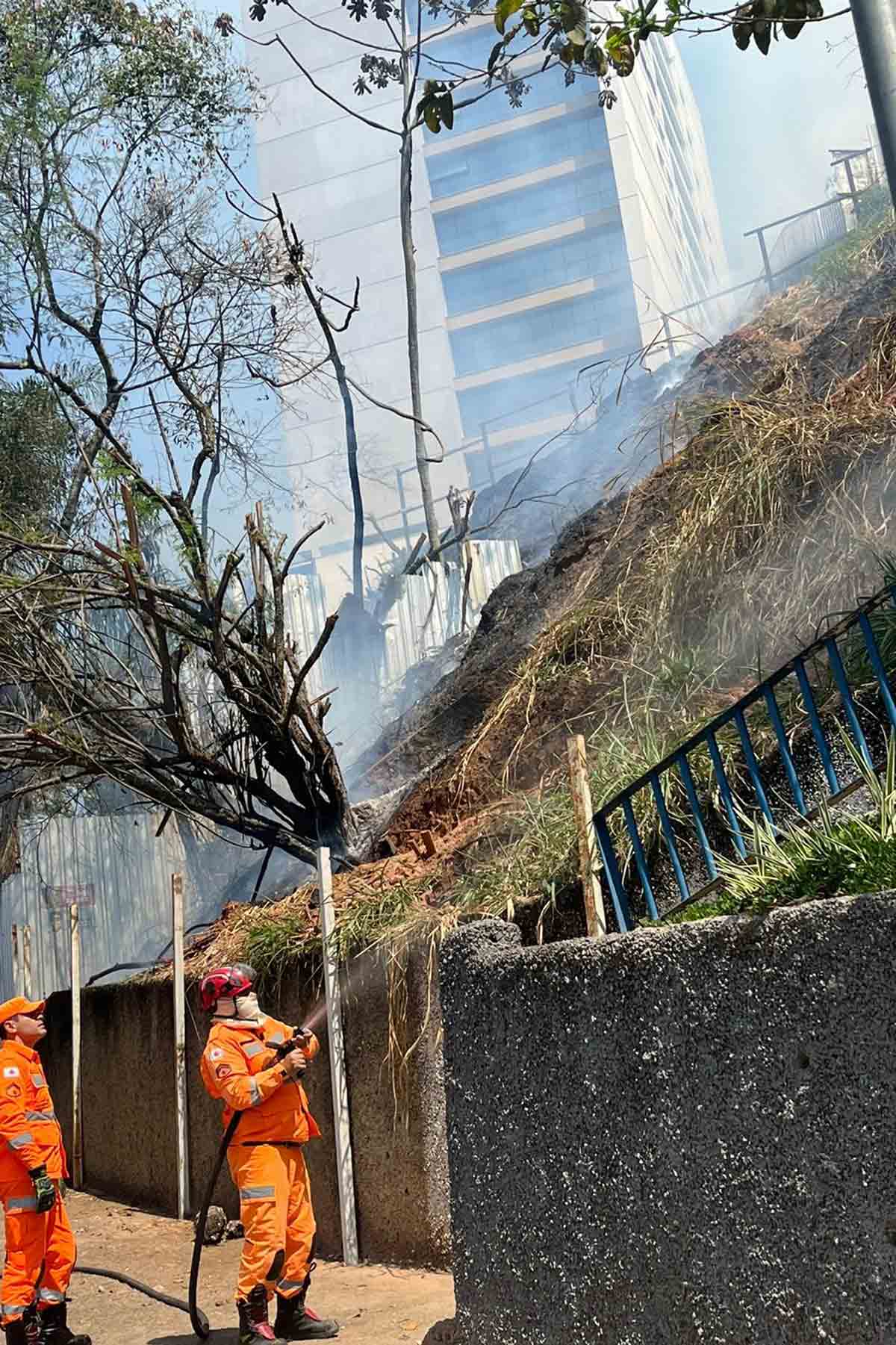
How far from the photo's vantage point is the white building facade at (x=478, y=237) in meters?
29.5

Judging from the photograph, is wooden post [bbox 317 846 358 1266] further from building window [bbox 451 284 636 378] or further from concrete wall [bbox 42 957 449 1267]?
building window [bbox 451 284 636 378]

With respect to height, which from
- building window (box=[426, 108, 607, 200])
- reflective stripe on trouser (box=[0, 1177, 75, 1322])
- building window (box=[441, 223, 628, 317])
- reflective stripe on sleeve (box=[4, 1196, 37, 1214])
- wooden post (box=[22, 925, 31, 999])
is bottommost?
reflective stripe on trouser (box=[0, 1177, 75, 1322])

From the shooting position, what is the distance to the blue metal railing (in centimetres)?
418

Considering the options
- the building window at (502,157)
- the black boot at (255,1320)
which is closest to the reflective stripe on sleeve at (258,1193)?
the black boot at (255,1320)

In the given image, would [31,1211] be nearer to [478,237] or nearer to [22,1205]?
[22,1205]

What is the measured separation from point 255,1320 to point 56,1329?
4.27ft

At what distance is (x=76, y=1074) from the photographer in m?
10.0

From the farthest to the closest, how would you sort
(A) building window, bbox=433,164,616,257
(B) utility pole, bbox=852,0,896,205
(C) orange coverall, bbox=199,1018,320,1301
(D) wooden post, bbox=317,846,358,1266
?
(A) building window, bbox=433,164,616,257 → (D) wooden post, bbox=317,846,358,1266 → (C) orange coverall, bbox=199,1018,320,1301 → (B) utility pole, bbox=852,0,896,205

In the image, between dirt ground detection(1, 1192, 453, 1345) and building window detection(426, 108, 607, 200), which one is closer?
dirt ground detection(1, 1192, 453, 1345)

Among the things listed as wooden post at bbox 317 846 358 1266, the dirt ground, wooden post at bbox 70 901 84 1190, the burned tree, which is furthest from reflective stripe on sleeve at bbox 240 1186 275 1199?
wooden post at bbox 70 901 84 1190

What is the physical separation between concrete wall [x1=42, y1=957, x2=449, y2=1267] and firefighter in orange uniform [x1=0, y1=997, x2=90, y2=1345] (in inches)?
48.7

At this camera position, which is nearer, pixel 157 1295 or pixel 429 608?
pixel 157 1295

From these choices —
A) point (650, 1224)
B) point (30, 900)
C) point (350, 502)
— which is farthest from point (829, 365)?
point (350, 502)

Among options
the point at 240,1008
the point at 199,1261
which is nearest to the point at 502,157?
the point at 240,1008
